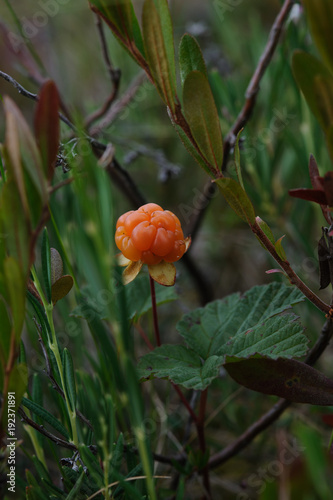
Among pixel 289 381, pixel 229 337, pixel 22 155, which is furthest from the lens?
pixel 229 337

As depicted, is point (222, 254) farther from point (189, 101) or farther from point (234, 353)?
point (189, 101)

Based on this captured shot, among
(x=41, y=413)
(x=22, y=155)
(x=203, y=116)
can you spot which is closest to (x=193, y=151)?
(x=203, y=116)

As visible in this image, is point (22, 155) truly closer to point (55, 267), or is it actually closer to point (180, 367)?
point (55, 267)

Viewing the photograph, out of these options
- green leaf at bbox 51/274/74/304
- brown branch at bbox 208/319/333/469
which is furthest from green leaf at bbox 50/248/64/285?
brown branch at bbox 208/319/333/469

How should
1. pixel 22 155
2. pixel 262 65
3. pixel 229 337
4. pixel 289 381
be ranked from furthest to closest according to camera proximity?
pixel 262 65 → pixel 229 337 → pixel 289 381 → pixel 22 155

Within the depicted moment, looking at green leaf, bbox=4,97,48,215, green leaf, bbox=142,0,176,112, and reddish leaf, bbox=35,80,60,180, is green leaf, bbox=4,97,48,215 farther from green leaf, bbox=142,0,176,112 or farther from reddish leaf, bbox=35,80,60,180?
green leaf, bbox=142,0,176,112

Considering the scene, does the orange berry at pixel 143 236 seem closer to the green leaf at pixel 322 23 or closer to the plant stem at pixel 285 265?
the plant stem at pixel 285 265

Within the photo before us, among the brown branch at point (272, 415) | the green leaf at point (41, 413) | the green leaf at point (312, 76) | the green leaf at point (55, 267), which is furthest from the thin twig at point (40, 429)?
the green leaf at point (312, 76)

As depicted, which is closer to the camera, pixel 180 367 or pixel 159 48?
pixel 159 48
